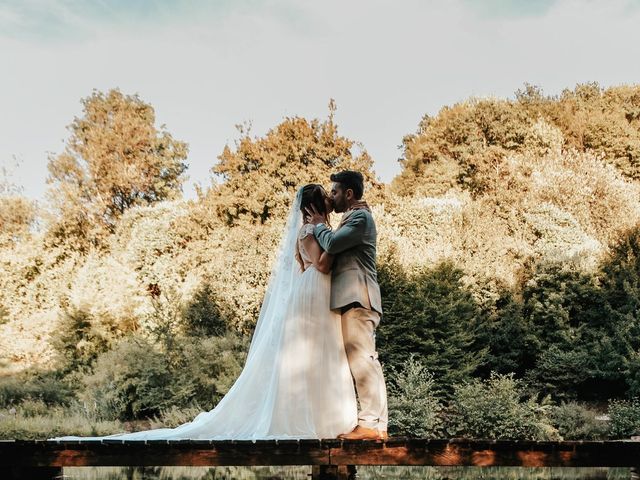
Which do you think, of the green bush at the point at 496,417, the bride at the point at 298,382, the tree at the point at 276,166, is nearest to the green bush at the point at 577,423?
the green bush at the point at 496,417

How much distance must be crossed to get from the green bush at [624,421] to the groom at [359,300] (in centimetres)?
913

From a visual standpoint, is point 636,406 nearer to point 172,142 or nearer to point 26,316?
point 26,316

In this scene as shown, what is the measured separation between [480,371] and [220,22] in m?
14.4

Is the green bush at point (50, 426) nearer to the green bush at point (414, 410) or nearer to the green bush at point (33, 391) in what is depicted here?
the green bush at point (33, 391)

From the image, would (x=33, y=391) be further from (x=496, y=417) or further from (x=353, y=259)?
(x=353, y=259)

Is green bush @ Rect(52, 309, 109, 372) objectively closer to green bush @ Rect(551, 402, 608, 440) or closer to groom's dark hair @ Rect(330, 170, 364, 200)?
green bush @ Rect(551, 402, 608, 440)

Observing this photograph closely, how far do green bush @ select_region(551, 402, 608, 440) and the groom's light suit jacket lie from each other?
9120mm

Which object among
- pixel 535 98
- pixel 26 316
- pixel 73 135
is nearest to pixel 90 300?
A: pixel 26 316

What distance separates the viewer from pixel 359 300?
4.52m

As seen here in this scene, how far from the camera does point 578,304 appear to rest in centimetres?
1598

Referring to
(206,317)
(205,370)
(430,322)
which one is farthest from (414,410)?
(206,317)

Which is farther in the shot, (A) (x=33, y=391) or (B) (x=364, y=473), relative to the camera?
(A) (x=33, y=391)

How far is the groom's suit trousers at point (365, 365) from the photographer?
448cm

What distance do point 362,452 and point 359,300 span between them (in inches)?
35.9
